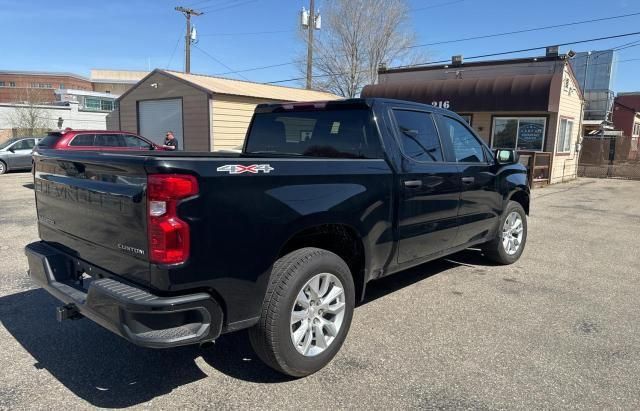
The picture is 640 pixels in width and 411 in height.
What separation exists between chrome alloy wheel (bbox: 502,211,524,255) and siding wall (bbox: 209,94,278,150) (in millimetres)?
11377

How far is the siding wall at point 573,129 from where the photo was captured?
1678 centimetres

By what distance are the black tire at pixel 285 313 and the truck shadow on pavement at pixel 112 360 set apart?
0.66ft

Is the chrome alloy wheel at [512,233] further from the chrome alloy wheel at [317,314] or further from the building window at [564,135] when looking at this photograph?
the building window at [564,135]

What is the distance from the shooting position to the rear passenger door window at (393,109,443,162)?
4098 mm

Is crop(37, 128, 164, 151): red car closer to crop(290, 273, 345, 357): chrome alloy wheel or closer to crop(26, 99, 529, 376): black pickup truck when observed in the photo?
crop(26, 99, 529, 376): black pickup truck

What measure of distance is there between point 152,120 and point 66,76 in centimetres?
7072

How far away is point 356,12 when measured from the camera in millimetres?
32219

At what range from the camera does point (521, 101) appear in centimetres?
1587

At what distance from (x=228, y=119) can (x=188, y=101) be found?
1.60 metres

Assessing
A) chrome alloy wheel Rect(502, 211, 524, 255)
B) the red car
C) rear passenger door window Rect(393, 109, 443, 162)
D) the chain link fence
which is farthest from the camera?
the chain link fence

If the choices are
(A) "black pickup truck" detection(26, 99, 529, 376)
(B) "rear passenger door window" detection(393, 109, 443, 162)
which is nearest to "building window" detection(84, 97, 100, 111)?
(A) "black pickup truck" detection(26, 99, 529, 376)

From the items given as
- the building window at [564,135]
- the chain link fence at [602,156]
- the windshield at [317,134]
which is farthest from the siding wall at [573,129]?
the windshield at [317,134]

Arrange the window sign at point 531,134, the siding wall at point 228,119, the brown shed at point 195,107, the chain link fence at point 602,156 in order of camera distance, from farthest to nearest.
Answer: the chain link fence at point 602,156 → the window sign at point 531,134 → the brown shed at point 195,107 → the siding wall at point 228,119

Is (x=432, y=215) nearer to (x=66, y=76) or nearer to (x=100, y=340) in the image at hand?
(x=100, y=340)
